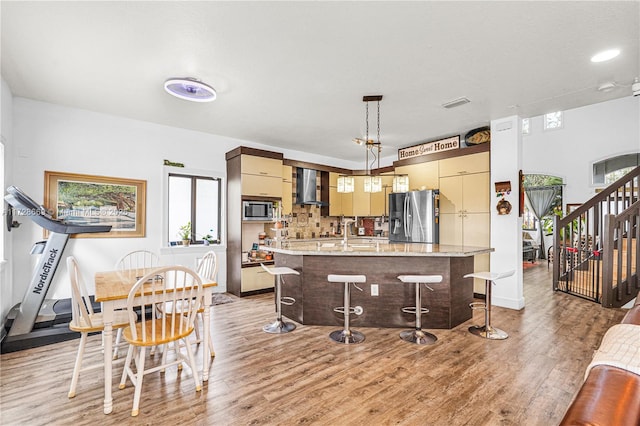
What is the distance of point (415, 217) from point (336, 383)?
11.6ft

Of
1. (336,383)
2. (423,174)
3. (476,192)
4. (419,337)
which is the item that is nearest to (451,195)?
(476,192)

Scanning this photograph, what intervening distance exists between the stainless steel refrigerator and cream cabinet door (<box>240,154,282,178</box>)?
2.19m

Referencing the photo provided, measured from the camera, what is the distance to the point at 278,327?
11.6 feet

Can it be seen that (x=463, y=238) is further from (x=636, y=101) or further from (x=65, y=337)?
(x=636, y=101)

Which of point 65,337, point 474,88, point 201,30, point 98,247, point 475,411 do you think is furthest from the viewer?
point 98,247

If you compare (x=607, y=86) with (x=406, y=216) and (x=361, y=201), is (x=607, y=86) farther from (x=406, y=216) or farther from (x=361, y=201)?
(x=361, y=201)

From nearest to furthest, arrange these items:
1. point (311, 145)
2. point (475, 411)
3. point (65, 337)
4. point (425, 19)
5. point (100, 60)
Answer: point (475, 411) < point (425, 19) < point (100, 60) < point (65, 337) < point (311, 145)

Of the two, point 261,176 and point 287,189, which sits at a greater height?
point 261,176

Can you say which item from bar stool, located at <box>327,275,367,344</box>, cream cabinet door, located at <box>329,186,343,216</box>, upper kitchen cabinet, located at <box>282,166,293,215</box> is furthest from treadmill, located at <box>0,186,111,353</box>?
cream cabinet door, located at <box>329,186,343,216</box>

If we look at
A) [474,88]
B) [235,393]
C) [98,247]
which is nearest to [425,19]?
[474,88]

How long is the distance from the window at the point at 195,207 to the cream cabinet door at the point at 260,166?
642mm

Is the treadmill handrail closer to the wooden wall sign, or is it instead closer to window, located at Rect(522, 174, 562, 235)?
the wooden wall sign

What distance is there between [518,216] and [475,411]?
3159 millimetres

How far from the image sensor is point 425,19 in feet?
7.34
